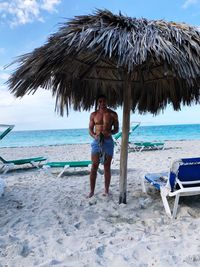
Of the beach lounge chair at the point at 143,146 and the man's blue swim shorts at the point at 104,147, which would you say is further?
the beach lounge chair at the point at 143,146

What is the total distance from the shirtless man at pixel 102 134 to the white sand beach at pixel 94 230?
0.37 meters

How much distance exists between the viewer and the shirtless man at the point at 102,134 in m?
4.32

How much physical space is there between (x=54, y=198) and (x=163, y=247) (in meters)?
2.22

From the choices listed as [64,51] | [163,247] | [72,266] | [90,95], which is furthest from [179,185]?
[90,95]

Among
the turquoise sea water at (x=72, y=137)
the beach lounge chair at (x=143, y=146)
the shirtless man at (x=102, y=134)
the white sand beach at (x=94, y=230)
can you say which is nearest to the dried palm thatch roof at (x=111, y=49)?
the shirtless man at (x=102, y=134)

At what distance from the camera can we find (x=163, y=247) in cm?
268

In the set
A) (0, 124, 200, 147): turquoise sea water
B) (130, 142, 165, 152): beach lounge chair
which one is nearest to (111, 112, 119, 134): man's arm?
(130, 142, 165, 152): beach lounge chair

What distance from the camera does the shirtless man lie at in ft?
14.2

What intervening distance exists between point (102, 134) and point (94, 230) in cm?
152

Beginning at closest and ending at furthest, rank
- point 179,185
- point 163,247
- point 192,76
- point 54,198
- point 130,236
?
point 163,247 → point 130,236 → point 192,76 → point 179,185 → point 54,198

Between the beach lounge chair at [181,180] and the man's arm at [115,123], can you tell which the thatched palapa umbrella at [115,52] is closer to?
the man's arm at [115,123]

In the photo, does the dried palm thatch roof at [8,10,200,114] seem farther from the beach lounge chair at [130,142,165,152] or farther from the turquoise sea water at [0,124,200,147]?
the turquoise sea water at [0,124,200,147]

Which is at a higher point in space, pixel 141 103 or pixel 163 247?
pixel 141 103

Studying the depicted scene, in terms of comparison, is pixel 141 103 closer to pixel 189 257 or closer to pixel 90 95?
pixel 90 95
